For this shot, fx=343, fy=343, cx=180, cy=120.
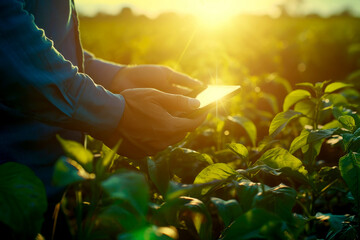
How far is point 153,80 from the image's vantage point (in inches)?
69.4

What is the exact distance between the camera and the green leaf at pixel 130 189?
53 cm

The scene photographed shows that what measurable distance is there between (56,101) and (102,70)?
2.91 ft

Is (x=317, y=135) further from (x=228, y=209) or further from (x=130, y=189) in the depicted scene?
(x=130, y=189)

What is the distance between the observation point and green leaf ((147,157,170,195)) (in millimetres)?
862

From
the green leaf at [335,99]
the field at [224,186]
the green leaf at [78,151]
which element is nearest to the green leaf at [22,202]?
the field at [224,186]

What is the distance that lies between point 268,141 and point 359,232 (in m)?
0.39

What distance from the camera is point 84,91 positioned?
102cm

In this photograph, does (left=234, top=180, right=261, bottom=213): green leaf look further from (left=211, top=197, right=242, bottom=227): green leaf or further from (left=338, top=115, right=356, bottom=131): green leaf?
(left=338, top=115, right=356, bottom=131): green leaf

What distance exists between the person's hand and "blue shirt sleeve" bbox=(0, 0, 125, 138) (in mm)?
709

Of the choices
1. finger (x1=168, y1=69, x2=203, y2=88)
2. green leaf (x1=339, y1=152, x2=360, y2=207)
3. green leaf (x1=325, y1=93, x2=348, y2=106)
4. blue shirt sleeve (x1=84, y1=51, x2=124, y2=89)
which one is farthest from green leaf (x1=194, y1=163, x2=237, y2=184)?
blue shirt sleeve (x1=84, y1=51, x2=124, y2=89)

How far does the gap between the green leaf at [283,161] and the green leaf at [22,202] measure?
573 mm

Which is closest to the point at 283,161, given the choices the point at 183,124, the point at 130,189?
the point at 183,124

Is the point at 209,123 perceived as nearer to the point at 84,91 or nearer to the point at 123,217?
the point at 84,91

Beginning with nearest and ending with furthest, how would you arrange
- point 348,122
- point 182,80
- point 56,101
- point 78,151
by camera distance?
point 78,151
point 56,101
point 348,122
point 182,80
